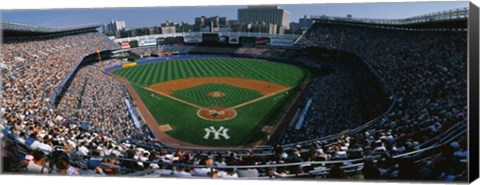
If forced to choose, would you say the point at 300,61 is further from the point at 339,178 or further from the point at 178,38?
the point at 339,178

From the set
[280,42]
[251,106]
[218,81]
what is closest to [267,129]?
[251,106]

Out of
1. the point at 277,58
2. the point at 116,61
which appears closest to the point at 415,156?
the point at 277,58

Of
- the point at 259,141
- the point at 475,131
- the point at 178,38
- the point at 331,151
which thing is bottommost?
the point at 259,141

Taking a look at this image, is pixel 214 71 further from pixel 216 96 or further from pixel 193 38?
pixel 193 38

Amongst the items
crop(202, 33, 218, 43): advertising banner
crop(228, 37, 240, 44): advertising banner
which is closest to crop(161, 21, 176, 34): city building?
crop(202, 33, 218, 43): advertising banner

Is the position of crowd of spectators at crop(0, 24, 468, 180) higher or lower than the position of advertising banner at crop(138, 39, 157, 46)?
lower

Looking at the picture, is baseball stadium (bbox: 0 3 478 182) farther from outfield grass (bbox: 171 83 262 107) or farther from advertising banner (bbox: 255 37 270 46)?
advertising banner (bbox: 255 37 270 46)
